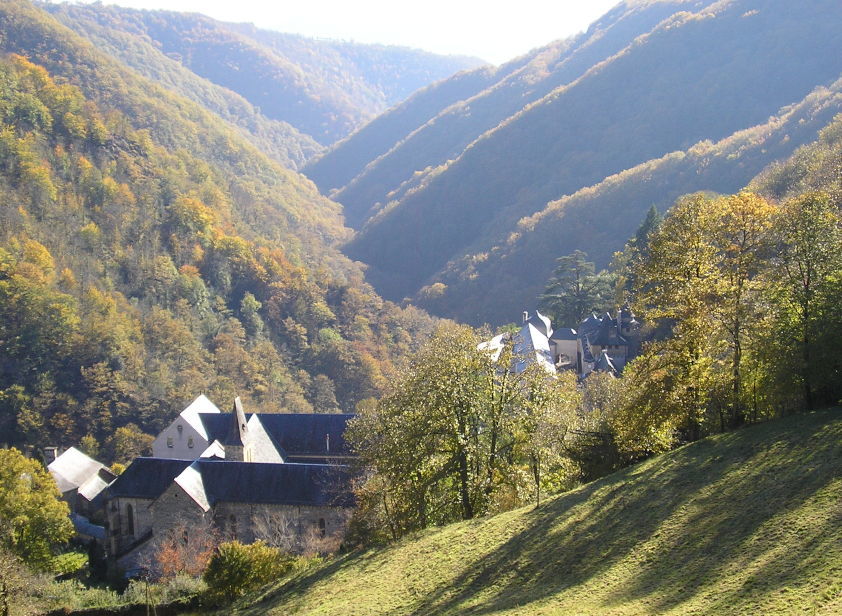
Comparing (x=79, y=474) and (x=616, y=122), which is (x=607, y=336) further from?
(x=616, y=122)

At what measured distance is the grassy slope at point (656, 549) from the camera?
446 inches

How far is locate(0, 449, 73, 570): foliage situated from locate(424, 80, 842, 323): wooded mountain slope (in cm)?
6948

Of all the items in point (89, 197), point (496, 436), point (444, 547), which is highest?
point (89, 197)

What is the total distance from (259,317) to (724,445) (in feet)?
232

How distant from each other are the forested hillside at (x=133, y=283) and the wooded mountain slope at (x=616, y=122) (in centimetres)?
3076

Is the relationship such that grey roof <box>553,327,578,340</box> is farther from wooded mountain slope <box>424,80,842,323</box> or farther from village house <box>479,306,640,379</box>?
wooded mountain slope <box>424,80,842,323</box>

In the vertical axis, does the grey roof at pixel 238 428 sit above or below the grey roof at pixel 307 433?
above

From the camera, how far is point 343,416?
1567 inches

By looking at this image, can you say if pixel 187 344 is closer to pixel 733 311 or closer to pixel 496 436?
pixel 496 436

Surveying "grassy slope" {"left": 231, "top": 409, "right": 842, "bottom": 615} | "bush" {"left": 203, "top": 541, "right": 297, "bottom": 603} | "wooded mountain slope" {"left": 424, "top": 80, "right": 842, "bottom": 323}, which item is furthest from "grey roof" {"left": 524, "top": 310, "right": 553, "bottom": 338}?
"grassy slope" {"left": 231, "top": 409, "right": 842, "bottom": 615}

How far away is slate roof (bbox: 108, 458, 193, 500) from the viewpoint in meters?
33.6

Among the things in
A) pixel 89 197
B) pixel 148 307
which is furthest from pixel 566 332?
pixel 89 197

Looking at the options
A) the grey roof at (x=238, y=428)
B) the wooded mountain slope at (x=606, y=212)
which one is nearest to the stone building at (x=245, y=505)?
the grey roof at (x=238, y=428)

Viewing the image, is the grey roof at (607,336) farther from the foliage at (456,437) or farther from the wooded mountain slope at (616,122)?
the wooded mountain slope at (616,122)
